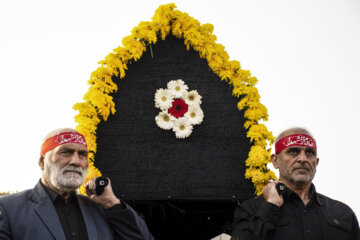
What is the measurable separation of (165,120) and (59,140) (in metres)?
1.55

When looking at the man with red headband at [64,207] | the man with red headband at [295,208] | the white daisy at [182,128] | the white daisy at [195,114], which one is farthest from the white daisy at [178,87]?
the man with red headband at [64,207]

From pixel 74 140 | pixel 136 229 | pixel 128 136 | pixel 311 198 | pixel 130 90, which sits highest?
pixel 130 90

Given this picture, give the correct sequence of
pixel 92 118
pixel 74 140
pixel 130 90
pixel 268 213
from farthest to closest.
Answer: pixel 130 90 < pixel 92 118 < pixel 74 140 < pixel 268 213

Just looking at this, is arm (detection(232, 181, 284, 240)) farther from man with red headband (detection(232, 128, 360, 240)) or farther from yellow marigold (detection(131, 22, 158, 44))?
yellow marigold (detection(131, 22, 158, 44))

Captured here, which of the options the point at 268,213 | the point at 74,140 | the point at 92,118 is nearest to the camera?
the point at 268,213

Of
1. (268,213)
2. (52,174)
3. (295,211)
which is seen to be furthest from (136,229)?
(295,211)

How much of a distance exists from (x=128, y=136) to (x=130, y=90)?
60cm

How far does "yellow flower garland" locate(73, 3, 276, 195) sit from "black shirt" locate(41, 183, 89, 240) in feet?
2.46

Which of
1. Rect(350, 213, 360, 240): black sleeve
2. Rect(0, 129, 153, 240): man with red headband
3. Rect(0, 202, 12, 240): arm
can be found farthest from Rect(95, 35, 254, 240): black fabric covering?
Rect(0, 202, 12, 240): arm

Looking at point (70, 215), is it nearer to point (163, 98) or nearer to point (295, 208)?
point (163, 98)

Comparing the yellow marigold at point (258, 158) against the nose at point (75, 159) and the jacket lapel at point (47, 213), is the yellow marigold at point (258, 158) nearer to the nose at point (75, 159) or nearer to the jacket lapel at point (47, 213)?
the nose at point (75, 159)

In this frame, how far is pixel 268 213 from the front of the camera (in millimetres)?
3424

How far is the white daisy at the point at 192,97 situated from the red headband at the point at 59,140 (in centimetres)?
166

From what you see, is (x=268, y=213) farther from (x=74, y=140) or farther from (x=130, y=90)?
(x=130, y=90)
